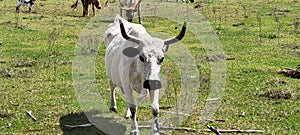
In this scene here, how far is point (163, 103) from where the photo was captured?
12.9 m

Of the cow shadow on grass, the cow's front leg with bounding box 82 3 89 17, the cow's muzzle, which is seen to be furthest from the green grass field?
the cow's muzzle

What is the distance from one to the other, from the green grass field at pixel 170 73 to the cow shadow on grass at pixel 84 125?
0.12 ft

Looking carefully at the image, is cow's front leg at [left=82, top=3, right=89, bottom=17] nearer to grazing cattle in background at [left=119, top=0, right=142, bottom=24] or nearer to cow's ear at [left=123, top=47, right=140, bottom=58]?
grazing cattle in background at [left=119, top=0, right=142, bottom=24]

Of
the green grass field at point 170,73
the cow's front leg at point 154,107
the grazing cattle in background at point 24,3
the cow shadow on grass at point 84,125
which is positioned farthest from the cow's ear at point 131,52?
the grazing cattle in background at point 24,3

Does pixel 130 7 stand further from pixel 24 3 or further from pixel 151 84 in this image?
pixel 151 84

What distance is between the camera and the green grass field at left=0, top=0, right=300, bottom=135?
1166 cm

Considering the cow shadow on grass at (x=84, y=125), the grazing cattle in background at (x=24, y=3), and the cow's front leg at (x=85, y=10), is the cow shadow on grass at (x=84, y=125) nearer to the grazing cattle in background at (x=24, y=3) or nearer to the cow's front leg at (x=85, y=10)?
the cow's front leg at (x=85, y=10)

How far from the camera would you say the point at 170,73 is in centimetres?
1438

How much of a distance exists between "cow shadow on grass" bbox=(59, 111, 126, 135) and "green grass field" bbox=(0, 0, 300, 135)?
0.12 feet

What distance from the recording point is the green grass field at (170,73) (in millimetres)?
11656

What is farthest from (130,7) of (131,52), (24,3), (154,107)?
(154,107)

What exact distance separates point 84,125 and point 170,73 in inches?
156

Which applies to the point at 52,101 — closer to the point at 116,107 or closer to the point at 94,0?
the point at 116,107

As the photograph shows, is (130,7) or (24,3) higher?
(24,3)
